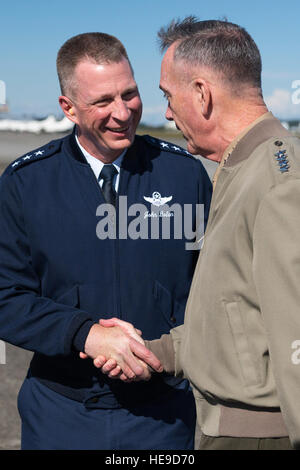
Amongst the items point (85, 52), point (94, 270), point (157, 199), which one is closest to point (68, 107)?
point (85, 52)

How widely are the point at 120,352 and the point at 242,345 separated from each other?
3.56 feet

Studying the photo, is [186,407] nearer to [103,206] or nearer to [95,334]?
[95,334]

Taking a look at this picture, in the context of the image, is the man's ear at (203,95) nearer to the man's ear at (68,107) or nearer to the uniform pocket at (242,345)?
the uniform pocket at (242,345)

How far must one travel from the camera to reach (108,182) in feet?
10.8

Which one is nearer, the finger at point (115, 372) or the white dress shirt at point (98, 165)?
the finger at point (115, 372)

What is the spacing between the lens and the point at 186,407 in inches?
133

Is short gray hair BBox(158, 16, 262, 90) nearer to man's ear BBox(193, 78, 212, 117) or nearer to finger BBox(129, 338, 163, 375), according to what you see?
man's ear BBox(193, 78, 212, 117)

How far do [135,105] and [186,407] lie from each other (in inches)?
63.2

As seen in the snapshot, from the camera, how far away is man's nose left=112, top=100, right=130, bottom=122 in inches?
125

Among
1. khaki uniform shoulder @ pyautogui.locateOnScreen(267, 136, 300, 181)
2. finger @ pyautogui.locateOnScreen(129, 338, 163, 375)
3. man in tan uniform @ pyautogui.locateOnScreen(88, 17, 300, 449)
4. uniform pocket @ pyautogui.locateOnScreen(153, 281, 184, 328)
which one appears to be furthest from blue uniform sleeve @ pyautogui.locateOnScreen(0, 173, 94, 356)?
khaki uniform shoulder @ pyautogui.locateOnScreen(267, 136, 300, 181)

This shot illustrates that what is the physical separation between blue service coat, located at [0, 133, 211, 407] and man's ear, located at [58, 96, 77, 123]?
220mm

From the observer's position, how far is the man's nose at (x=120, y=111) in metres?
3.18

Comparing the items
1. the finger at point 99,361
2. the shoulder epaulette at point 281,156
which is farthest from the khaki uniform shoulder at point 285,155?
the finger at point 99,361

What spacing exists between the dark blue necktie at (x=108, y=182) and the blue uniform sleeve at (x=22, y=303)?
17.2 inches
